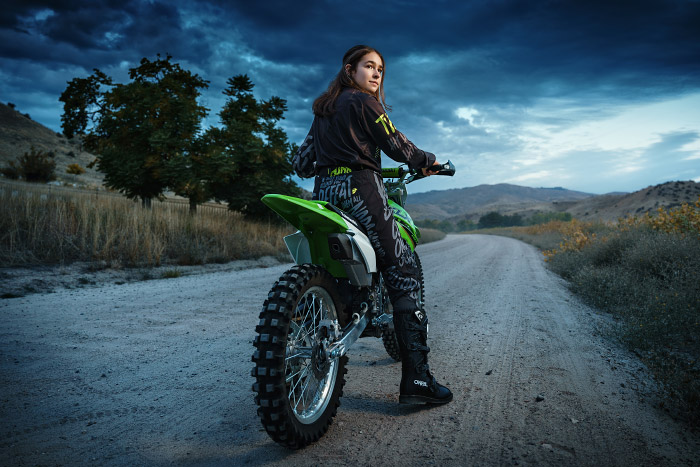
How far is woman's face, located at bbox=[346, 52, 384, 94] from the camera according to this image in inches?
103

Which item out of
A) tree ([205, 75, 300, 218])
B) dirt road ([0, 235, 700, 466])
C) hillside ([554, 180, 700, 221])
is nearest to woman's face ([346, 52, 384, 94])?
Answer: dirt road ([0, 235, 700, 466])

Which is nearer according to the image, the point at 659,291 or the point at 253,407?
Result: the point at 253,407

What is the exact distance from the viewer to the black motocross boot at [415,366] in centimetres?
249

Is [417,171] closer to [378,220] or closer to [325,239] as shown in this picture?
[378,220]

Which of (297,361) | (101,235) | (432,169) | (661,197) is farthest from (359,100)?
(661,197)

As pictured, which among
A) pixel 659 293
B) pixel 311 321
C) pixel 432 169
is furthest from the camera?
pixel 659 293

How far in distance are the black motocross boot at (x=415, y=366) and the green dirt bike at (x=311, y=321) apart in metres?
0.29

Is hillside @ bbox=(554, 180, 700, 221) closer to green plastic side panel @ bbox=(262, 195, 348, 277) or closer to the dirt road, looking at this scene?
the dirt road

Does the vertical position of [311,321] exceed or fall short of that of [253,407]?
it exceeds it

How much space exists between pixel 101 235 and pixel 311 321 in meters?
7.35

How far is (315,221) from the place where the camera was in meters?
2.27

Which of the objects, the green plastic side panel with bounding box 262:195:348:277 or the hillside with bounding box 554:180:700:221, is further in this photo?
the hillside with bounding box 554:180:700:221

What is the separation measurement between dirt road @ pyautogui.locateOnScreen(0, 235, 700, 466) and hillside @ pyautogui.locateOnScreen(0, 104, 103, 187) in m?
43.2

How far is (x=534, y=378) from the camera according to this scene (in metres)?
3.04
